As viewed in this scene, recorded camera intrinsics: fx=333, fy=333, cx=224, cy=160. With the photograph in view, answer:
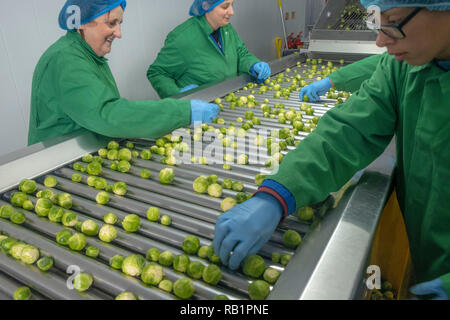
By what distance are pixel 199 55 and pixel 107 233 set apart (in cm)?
288

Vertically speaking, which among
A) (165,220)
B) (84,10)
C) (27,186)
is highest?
(84,10)

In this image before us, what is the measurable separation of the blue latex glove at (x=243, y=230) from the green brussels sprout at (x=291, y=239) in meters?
0.06

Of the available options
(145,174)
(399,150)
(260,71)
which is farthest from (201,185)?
(260,71)

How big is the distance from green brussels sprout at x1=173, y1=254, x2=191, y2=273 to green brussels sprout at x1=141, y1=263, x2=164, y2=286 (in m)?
0.06

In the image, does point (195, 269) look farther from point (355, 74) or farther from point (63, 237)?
point (355, 74)

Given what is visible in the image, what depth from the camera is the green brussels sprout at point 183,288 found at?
1.13m

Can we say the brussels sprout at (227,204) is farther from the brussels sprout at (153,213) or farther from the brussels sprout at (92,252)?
the brussels sprout at (92,252)

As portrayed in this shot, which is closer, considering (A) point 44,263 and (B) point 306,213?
(A) point 44,263

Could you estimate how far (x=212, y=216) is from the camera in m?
1.54

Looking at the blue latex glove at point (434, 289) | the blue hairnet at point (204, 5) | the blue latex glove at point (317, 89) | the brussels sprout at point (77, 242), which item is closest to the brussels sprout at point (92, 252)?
the brussels sprout at point (77, 242)

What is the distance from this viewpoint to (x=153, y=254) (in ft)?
4.22
